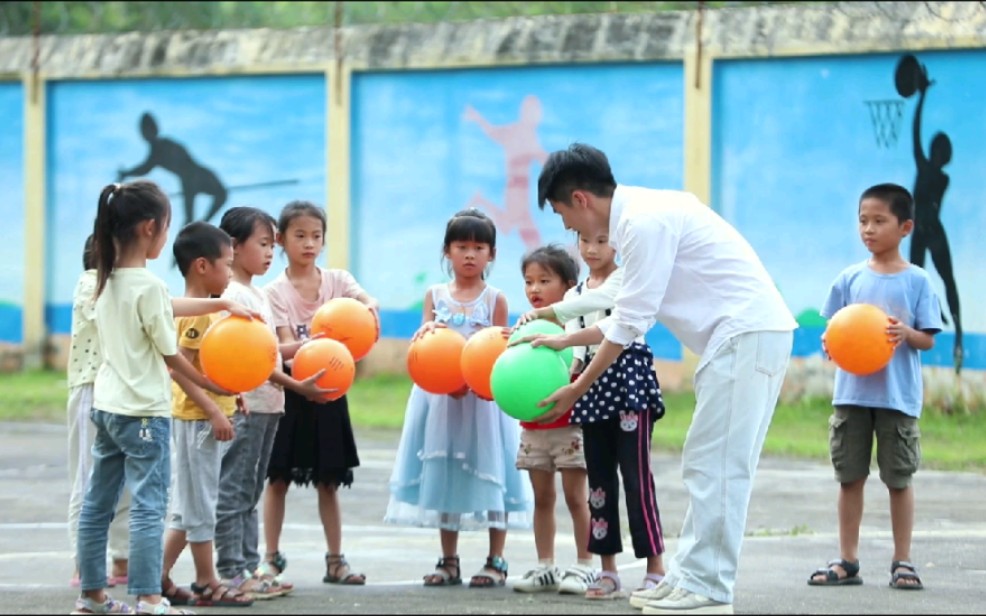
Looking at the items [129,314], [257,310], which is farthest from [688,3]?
[129,314]

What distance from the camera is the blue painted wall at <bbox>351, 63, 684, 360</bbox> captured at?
14688 mm

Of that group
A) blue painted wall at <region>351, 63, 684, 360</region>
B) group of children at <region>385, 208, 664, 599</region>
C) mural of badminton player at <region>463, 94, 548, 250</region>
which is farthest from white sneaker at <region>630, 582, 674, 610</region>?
mural of badminton player at <region>463, 94, 548, 250</region>

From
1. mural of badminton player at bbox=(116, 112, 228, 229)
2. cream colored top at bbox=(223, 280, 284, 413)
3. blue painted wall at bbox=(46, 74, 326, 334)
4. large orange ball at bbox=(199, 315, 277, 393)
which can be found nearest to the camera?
large orange ball at bbox=(199, 315, 277, 393)

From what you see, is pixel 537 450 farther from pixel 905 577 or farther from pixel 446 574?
pixel 905 577

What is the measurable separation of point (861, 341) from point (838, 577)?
104 cm

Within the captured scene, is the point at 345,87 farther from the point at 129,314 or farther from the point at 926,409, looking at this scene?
the point at 129,314

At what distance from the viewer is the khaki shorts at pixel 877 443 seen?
7.05m

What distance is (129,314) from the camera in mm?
5836

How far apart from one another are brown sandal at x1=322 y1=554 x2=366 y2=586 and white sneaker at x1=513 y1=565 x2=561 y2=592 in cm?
71

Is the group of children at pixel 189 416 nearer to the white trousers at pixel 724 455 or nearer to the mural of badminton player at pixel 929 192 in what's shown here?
the white trousers at pixel 724 455

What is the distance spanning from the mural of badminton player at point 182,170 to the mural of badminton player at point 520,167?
128 inches

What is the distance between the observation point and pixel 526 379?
6.17 meters

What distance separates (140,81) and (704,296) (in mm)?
12485

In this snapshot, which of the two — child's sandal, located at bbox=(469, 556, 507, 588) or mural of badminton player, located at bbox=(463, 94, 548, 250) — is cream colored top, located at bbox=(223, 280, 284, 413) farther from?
mural of badminton player, located at bbox=(463, 94, 548, 250)
